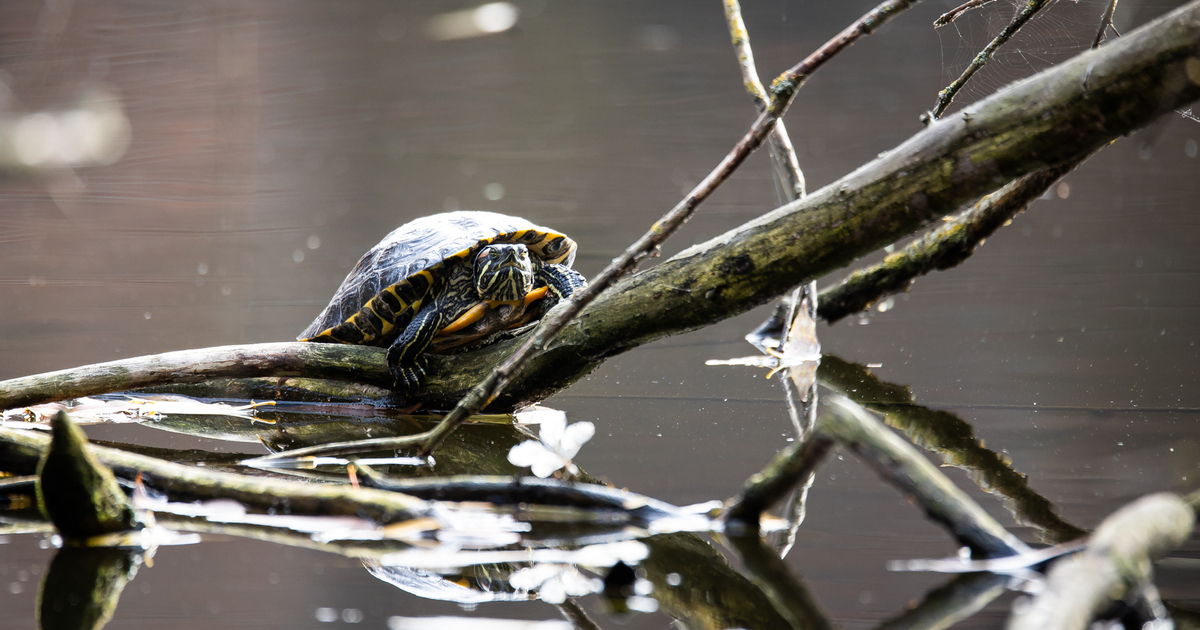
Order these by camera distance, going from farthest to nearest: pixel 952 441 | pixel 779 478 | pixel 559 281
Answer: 1. pixel 559 281
2. pixel 952 441
3. pixel 779 478

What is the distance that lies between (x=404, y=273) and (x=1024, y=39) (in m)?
1.69

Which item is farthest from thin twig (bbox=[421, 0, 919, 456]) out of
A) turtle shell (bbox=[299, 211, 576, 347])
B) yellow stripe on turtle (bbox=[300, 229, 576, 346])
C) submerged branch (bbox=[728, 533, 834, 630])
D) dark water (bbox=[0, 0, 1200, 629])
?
turtle shell (bbox=[299, 211, 576, 347])

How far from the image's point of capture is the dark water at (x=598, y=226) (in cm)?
138

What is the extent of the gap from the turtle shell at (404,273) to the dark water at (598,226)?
519 millimetres

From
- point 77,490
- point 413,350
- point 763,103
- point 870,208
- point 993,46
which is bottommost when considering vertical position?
point 77,490

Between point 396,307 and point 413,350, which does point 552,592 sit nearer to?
point 413,350

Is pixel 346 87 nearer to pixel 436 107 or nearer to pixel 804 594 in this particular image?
pixel 436 107

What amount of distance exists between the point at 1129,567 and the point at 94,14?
397 inches

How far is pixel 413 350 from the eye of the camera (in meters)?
2.27

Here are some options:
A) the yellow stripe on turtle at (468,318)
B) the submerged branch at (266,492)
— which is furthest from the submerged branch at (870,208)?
the submerged branch at (266,492)

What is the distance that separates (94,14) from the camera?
28.6ft

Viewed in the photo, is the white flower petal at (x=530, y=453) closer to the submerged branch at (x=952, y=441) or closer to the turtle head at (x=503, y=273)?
the submerged branch at (x=952, y=441)

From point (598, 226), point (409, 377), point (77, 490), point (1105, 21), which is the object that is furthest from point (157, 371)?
point (598, 226)

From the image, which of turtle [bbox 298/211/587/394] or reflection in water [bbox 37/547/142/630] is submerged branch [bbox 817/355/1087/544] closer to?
turtle [bbox 298/211/587/394]
